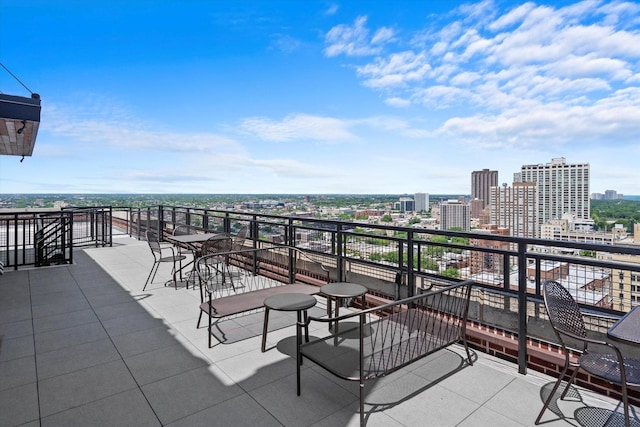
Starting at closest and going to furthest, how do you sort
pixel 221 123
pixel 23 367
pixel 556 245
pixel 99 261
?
1. pixel 556 245
2. pixel 23 367
3. pixel 99 261
4. pixel 221 123

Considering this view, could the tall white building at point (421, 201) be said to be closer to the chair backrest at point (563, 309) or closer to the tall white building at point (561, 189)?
the tall white building at point (561, 189)

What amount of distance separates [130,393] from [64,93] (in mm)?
22232

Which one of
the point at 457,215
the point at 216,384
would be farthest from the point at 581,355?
the point at 457,215

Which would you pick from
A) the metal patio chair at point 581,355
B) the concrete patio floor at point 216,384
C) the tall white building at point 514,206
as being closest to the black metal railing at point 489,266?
the metal patio chair at point 581,355

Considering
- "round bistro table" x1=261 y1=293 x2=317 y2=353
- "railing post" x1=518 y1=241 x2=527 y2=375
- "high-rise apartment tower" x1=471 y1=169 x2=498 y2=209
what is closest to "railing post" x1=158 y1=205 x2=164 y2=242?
"round bistro table" x1=261 y1=293 x2=317 y2=353

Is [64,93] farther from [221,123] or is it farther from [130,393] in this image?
[130,393]

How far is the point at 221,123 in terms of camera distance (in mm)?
23125

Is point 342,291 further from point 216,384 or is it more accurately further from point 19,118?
point 19,118

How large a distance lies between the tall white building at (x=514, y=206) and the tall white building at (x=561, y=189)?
1.51ft

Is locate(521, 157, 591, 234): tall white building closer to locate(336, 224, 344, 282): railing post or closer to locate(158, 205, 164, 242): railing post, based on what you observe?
locate(336, 224, 344, 282): railing post

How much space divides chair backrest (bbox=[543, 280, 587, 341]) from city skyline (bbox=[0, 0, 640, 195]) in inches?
273

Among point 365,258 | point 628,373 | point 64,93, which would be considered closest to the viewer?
point 628,373

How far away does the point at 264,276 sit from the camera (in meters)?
5.95

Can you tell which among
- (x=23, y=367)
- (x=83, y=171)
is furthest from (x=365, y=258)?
(x=83, y=171)
